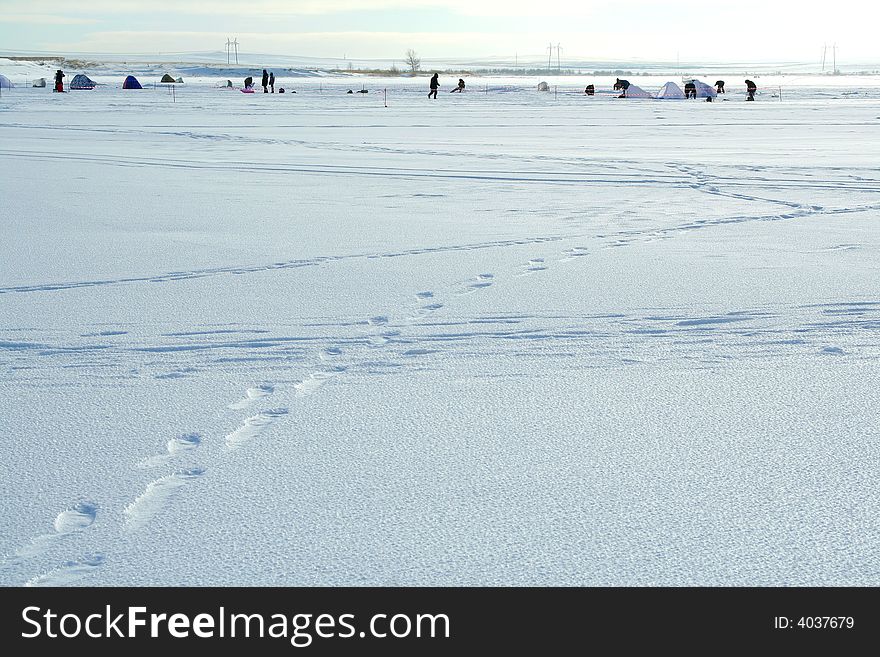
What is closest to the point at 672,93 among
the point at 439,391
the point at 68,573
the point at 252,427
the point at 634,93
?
the point at 634,93

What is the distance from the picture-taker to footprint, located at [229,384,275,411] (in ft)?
12.6

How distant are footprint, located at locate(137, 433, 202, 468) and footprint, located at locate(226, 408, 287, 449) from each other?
0.38 ft

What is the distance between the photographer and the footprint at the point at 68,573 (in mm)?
2490

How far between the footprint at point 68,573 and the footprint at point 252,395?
1270mm

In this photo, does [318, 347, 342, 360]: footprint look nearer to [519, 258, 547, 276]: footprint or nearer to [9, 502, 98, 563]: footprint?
[9, 502, 98, 563]: footprint

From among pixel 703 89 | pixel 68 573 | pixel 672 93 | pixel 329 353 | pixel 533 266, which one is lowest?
Result: pixel 68 573

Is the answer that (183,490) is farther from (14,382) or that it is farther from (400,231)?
(400,231)

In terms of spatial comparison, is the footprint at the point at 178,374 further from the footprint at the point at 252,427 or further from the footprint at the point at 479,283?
the footprint at the point at 479,283

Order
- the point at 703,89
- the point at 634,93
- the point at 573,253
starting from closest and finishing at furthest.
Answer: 1. the point at 573,253
2. the point at 634,93
3. the point at 703,89

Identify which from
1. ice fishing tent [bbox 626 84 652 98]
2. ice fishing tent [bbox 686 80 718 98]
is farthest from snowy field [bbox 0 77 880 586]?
ice fishing tent [bbox 686 80 718 98]

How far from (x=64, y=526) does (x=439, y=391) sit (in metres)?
1.66

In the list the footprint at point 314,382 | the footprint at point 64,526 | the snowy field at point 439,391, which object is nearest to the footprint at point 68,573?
the snowy field at point 439,391

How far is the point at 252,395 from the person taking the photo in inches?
157

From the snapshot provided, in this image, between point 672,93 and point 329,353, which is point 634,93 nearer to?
point 672,93
